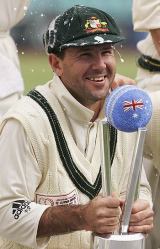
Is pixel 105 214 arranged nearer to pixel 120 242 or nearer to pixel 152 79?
pixel 120 242

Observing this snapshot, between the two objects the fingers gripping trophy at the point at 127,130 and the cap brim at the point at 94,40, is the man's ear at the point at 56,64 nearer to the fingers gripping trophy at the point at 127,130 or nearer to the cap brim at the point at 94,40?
the cap brim at the point at 94,40

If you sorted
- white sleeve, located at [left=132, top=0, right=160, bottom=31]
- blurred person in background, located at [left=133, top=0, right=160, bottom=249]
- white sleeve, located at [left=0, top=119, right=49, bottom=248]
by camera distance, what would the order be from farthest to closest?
white sleeve, located at [left=132, top=0, right=160, bottom=31], blurred person in background, located at [left=133, top=0, right=160, bottom=249], white sleeve, located at [left=0, top=119, right=49, bottom=248]

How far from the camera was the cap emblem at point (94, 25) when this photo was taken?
2.19 meters

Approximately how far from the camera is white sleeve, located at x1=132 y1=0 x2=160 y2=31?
9.89 feet

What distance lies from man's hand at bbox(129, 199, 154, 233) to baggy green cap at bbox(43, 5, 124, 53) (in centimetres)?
44

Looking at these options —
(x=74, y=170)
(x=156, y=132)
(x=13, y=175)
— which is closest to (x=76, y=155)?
(x=74, y=170)

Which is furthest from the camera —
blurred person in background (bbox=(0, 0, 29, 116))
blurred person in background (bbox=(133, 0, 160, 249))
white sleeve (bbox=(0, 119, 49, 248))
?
blurred person in background (bbox=(0, 0, 29, 116))

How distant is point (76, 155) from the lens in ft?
7.33

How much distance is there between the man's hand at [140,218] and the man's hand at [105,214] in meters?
0.04

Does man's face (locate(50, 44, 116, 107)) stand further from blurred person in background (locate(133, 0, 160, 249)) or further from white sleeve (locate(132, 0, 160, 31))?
white sleeve (locate(132, 0, 160, 31))

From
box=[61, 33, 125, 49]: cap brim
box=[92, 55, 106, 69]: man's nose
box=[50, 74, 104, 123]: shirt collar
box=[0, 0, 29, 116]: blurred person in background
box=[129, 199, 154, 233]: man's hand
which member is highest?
box=[61, 33, 125, 49]: cap brim

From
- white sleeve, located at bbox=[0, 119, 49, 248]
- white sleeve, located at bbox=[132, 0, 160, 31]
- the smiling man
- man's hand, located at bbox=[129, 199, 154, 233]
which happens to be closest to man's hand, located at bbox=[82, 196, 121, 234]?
man's hand, located at bbox=[129, 199, 154, 233]

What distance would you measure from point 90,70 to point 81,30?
11cm

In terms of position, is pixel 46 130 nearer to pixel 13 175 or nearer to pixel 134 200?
pixel 13 175
